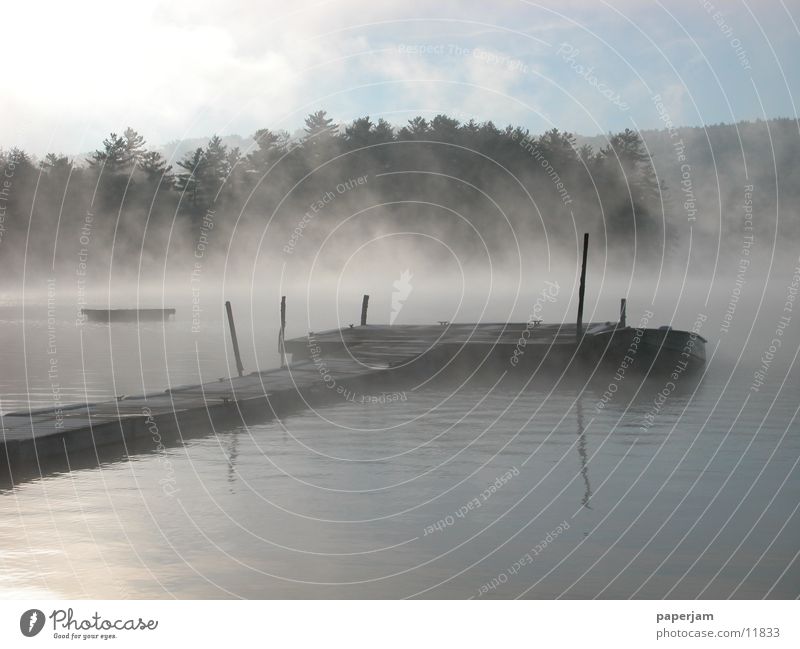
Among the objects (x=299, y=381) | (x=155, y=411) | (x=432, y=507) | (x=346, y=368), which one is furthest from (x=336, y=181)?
(x=432, y=507)

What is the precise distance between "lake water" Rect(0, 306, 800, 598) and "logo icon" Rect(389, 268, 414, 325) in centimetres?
7366

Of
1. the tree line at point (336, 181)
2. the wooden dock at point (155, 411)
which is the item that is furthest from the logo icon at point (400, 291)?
the wooden dock at point (155, 411)

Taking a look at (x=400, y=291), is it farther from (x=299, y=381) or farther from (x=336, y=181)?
(x=299, y=381)

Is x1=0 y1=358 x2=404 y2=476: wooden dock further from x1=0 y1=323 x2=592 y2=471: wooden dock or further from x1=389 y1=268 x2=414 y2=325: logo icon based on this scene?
x1=389 y1=268 x2=414 y2=325: logo icon

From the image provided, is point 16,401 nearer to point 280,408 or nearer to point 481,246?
point 280,408

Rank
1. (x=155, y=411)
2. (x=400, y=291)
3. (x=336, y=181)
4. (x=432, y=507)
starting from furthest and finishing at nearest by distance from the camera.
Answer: (x=400, y=291)
(x=336, y=181)
(x=155, y=411)
(x=432, y=507)

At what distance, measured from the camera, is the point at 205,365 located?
55.2m

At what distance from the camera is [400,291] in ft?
486

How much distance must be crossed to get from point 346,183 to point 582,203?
3217 cm

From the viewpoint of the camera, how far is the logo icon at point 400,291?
119175mm
